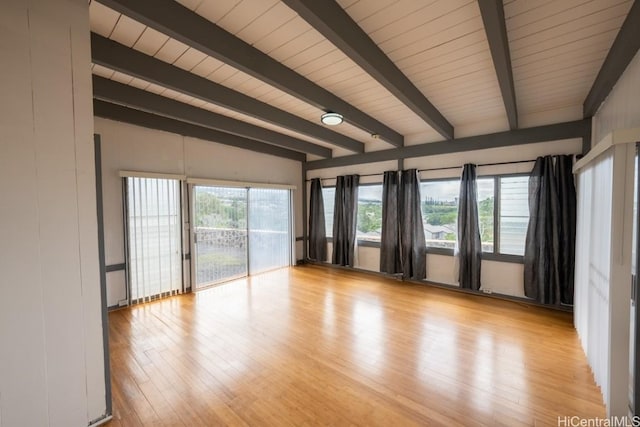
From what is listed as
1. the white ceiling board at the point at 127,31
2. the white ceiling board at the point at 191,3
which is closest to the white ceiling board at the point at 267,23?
the white ceiling board at the point at 191,3

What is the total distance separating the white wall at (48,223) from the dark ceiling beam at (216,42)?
0.41m

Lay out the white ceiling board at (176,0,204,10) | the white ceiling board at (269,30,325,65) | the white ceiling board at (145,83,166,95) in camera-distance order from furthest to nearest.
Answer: the white ceiling board at (145,83,166,95) < the white ceiling board at (269,30,325,65) < the white ceiling board at (176,0,204,10)

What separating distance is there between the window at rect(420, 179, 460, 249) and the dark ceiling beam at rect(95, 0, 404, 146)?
2646mm

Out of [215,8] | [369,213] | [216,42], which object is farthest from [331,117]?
[369,213]

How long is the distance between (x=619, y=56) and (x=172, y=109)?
431cm

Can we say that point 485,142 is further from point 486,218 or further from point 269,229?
point 269,229

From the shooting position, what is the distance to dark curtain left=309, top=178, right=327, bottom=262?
6260 mm

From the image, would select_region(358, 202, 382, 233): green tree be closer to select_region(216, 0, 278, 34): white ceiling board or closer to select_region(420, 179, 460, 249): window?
select_region(420, 179, 460, 249): window

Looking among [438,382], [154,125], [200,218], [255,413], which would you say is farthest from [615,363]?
[154,125]

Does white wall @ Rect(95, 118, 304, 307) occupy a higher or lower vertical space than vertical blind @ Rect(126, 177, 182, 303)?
higher

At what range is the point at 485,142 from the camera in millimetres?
4047

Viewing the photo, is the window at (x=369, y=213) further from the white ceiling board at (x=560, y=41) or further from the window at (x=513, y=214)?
the white ceiling board at (x=560, y=41)

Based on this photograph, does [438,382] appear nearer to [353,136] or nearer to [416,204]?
[416,204]

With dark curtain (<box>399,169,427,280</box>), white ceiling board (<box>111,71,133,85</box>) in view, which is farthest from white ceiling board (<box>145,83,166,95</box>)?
dark curtain (<box>399,169,427,280</box>)
